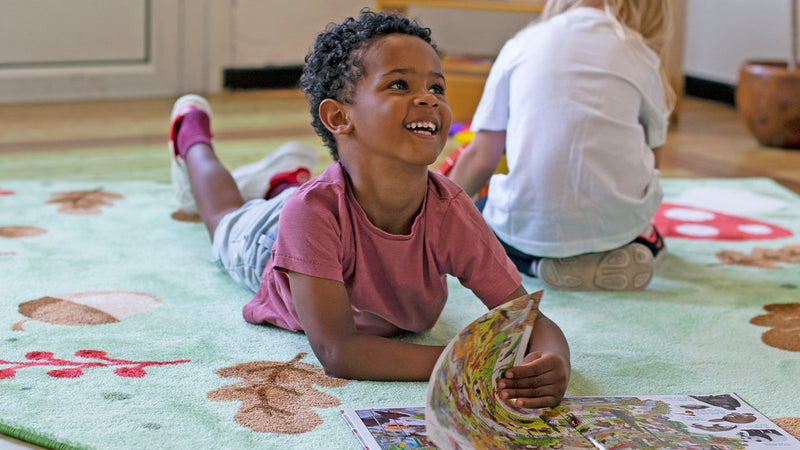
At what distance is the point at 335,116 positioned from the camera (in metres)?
1.00

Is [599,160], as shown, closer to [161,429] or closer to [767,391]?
[767,391]

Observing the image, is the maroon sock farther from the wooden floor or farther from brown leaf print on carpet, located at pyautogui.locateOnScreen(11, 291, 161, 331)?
the wooden floor

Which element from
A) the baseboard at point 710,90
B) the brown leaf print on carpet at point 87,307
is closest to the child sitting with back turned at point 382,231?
the brown leaf print on carpet at point 87,307

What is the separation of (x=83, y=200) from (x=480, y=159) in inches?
31.4

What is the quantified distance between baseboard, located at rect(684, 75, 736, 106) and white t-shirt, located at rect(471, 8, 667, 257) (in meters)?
2.25

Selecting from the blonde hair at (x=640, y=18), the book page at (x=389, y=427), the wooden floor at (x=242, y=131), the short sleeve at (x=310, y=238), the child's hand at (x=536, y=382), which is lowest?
the wooden floor at (x=242, y=131)

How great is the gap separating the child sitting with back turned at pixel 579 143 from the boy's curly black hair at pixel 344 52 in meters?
0.35

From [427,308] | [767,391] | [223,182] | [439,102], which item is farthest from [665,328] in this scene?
[223,182]

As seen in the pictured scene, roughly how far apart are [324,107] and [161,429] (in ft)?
1.28

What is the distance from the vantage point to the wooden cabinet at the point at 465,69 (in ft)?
9.41

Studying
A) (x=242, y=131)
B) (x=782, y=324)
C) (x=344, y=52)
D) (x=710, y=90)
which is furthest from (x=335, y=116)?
(x=710, y=90)

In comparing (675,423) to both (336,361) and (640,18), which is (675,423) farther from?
(640,18)

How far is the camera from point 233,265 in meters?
1.27

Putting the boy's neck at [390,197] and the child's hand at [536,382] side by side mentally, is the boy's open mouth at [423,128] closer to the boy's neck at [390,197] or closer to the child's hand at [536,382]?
the boy's neck at [390,197]
